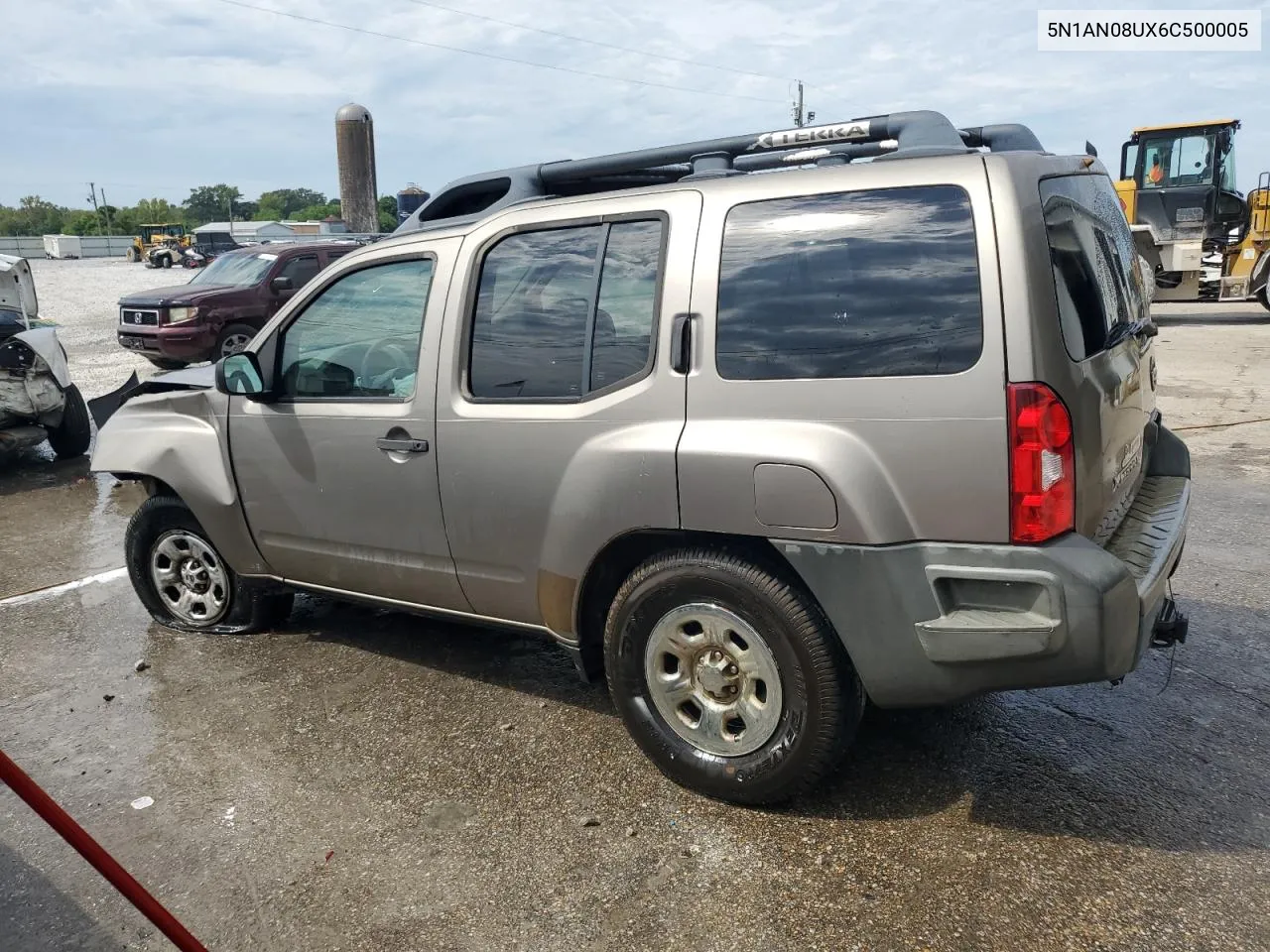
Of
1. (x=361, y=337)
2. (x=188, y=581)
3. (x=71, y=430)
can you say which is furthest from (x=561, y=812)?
(x=71, y=430)

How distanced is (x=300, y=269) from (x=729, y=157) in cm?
1161

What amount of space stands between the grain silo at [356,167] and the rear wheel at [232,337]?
10.4 m

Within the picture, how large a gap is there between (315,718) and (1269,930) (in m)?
3.17

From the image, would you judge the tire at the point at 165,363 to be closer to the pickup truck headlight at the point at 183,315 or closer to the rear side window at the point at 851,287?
the pickup truck headlight at the point at 183,315

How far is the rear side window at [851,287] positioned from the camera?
2.62 m

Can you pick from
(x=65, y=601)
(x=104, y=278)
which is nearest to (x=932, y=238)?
(x=65, y=601)

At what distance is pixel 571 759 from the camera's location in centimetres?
344

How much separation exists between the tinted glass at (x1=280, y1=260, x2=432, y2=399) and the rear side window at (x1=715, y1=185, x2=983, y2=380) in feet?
4.45

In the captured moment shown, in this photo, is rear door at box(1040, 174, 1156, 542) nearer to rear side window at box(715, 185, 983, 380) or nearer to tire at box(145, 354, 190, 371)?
rear side window at box(715, 185, 983, 380)

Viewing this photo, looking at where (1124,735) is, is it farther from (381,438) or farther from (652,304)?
(381,438)

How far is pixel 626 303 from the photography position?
3174 millimetres

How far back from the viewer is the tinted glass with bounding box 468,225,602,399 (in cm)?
329

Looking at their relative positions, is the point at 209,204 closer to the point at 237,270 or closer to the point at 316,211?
the point at 316,211

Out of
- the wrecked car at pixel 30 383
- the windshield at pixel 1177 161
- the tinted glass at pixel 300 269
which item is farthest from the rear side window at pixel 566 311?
the windshield at pixel 1177 161
